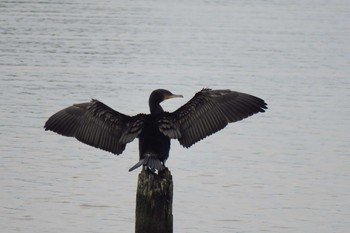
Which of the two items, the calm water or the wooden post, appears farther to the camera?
the calm water

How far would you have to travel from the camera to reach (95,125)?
9.74 meters

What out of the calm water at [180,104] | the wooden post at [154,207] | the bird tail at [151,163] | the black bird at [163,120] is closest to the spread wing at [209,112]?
the black bird at [163,120]

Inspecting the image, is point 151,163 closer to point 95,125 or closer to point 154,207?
point 154,207

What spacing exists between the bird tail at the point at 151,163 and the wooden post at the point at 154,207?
17cm

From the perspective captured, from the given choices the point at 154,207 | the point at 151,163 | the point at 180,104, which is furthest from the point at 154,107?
the point at 180,104

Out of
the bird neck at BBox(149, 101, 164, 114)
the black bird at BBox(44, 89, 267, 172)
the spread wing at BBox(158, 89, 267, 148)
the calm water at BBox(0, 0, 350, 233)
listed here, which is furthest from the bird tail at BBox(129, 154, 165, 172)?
the calm water at BBox(0, 0, 350, 233)

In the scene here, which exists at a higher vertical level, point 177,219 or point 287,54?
point 287,54

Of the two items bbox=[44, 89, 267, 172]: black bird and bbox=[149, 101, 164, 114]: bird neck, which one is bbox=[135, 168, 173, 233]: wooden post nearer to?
bbox=[44, 89, 267, 172]: black bird

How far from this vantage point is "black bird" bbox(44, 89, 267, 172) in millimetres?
9562

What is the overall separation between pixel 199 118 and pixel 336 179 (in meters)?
6.21

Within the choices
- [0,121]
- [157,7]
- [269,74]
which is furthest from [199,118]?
[157,7]

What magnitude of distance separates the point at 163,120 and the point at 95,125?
2.23ft

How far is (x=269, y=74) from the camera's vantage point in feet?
85.9

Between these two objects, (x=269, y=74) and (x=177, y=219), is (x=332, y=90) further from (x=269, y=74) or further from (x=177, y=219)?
(x=177, y=219)
